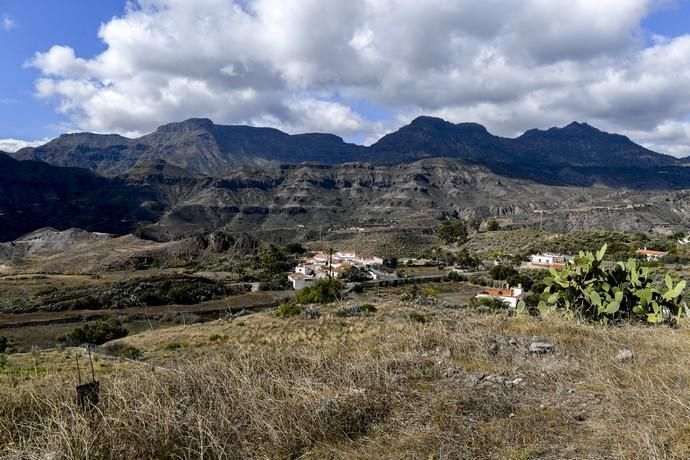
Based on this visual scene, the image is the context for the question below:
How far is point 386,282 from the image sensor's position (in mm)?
51031

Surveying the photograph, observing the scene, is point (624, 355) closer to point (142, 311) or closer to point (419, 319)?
point (419, 319)

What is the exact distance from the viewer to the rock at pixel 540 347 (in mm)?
5766

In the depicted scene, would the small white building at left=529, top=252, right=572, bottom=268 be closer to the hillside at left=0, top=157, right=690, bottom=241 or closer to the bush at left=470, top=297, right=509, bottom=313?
the bush at left=470, top=297, right=509, bottom=313

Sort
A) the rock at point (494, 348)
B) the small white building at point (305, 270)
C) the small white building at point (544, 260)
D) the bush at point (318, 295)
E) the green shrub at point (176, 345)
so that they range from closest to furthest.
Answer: the rock at point (494, 348) < the green shrub at point (176, 345) < the bush at point (318, 295) < the small white building at point (544, 260) < the small white building at point (305, 270)

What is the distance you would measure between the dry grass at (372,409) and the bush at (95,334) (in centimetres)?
2692

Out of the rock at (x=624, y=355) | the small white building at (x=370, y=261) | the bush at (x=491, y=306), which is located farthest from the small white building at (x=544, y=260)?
the rock at (x=624, y=355)

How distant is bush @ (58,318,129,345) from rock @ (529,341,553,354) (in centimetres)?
2790

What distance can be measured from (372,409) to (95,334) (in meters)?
30.0

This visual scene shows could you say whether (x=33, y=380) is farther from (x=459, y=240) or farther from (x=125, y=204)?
(x=125, y=204)

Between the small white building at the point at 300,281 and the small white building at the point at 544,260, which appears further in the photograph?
the small white building at the point at 300,281

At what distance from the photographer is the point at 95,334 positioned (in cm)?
2867

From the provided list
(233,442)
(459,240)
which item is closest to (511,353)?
(233,442)

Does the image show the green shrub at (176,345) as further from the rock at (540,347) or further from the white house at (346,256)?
the white house at (346,256)

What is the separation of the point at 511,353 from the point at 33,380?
5336mm
